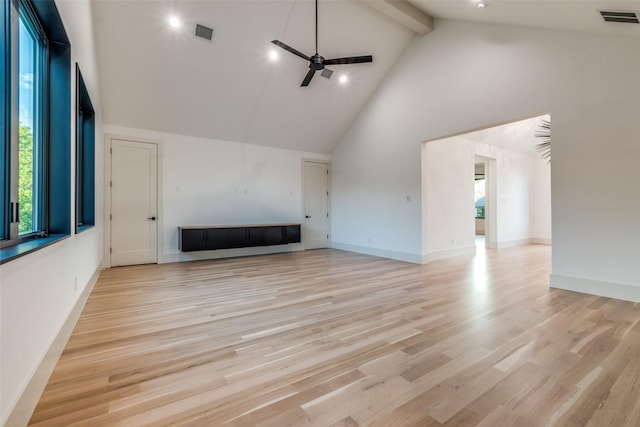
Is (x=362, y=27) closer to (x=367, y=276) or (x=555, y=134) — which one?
(x=555, y=134)

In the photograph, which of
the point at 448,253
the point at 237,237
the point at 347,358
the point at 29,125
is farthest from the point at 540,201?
the point at 29,125

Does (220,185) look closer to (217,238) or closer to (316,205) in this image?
(217,238)

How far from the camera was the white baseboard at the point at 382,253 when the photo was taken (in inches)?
216

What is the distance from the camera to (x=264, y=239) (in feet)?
20.2

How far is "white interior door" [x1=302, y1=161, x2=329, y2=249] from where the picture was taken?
725cm

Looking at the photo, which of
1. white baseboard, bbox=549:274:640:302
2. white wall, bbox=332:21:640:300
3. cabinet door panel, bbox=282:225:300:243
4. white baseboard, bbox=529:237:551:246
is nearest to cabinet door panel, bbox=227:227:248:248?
cabinet door panel, bbox=282:225:300:243

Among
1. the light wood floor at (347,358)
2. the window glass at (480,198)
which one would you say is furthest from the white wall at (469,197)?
the window glass at (480,198)

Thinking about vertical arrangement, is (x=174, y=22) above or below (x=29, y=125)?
above

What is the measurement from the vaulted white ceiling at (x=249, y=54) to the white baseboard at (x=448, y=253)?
3514mm

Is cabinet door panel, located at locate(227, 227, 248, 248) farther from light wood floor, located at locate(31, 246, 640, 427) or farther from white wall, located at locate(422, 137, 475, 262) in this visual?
white wall, located at locate(422, 137, 475, 262)

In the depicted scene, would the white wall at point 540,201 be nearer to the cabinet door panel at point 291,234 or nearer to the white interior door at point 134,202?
the cabinet door panel at point 291,234

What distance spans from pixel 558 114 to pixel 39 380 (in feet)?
17.9

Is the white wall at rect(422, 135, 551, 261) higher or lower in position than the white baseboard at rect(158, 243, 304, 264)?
higher

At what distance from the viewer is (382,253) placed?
20.0 ft
